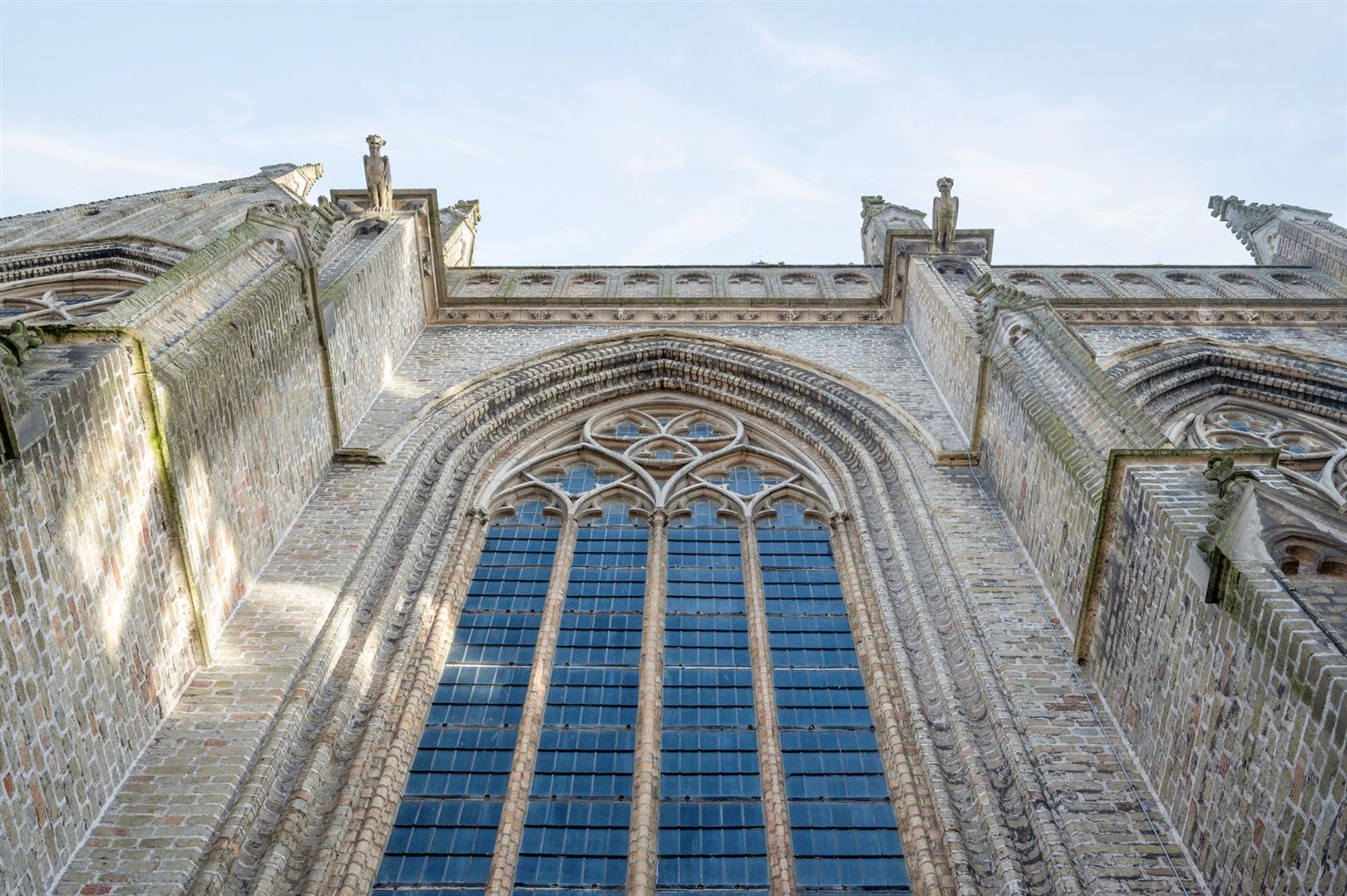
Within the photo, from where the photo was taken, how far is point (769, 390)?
1642 cm

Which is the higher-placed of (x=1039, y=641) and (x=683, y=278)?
(x=683, y=278)

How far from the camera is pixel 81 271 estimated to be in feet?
65.5

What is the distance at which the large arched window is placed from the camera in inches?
347

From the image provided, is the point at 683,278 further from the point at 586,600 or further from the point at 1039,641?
the point at 1039,641

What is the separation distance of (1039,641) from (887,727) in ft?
5.27

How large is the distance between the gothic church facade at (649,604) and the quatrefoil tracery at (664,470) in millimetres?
60

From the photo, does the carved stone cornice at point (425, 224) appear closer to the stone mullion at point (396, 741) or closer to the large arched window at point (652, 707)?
the large arched window at point (652, 707)

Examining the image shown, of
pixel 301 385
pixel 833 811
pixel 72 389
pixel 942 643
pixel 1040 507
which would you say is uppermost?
pixel 72 389

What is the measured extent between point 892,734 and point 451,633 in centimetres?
437

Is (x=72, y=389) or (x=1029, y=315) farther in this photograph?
(x=1029, y=315)

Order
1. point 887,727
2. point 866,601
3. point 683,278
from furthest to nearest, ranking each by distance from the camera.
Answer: point 683,278, point 866,601, point 887,727

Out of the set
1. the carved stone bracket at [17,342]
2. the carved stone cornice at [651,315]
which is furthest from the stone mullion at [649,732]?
the carved stone cornice at [651,315]

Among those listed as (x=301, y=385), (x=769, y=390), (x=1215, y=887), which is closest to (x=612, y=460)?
(x=769, y=390)

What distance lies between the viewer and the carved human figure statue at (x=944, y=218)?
61.5 feet
